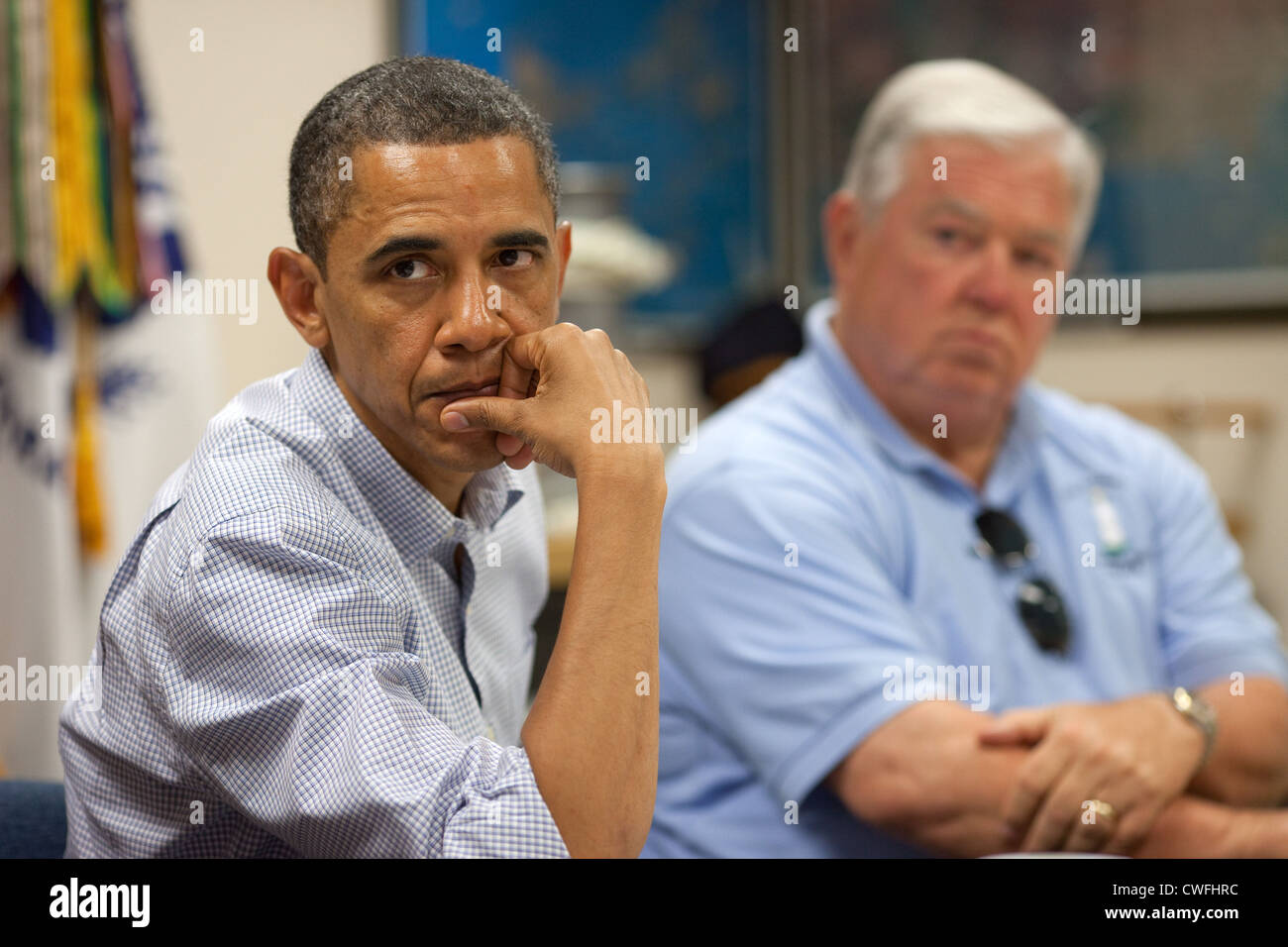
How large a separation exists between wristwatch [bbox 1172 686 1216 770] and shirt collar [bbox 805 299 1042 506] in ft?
0.96

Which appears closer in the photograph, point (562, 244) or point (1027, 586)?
point (562, 244)

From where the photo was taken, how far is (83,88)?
1506 millimetres

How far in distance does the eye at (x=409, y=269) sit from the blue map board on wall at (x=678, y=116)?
2.14 metres

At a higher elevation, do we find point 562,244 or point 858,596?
point 562,244

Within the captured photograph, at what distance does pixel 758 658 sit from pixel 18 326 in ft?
3.40

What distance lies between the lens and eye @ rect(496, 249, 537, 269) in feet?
2.16

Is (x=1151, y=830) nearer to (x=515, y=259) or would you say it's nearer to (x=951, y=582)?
(x=951, y=582)

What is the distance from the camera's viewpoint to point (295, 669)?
619 millimetres

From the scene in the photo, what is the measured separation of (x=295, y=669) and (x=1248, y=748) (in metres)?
1.00

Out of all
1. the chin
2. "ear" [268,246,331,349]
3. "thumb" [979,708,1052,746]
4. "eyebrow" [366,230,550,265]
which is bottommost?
"thumb" [979,708,1052,746]
